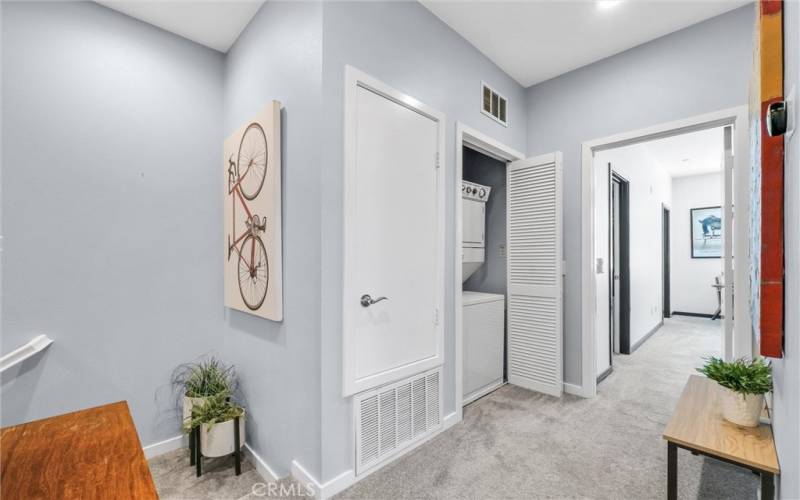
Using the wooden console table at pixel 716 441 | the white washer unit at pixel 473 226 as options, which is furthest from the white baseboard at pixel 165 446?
the wooden console table at pixel 716 441

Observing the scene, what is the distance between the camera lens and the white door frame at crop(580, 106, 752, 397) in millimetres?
2305

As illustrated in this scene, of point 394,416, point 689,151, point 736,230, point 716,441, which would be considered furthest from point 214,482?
point 689,151

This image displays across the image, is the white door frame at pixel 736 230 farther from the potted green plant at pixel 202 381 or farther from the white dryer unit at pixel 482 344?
the potted green plant at pixel 202 381

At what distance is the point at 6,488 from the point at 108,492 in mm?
227

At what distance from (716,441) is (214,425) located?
2.41 m

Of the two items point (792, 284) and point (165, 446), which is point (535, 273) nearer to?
point (792, 284)

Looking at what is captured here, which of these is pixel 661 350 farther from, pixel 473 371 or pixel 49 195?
pixel 49 195

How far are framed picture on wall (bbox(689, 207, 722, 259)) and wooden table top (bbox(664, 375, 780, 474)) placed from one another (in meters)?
6.62

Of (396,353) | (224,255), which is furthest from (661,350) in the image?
(224,255)

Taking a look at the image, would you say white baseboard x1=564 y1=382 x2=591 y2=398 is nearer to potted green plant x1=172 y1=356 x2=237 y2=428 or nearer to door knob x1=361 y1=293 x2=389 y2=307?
door knob x1=361 y1=293 x2=389 y2=307

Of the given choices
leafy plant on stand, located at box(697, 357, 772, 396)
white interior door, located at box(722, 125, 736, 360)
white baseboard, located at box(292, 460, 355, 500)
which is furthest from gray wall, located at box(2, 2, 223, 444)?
white interior door, located at box(722, 125, 736, 360)

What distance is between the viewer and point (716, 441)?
1.41 metres

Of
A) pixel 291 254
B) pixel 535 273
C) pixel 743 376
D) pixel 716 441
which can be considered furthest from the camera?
pixel 535 273

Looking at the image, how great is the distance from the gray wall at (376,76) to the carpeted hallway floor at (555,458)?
0.30 metres
